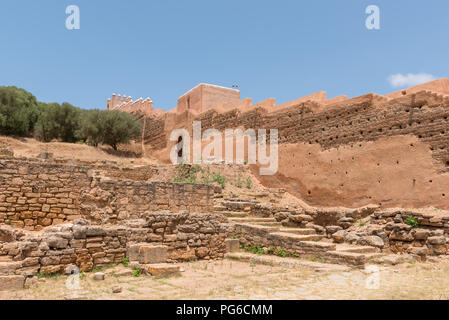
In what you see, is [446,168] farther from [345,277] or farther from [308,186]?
[345,277]

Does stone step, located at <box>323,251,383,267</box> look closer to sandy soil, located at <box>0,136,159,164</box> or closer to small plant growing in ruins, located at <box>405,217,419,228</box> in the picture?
small plant growing in ruins, located at <box>405,217,419,228</box>

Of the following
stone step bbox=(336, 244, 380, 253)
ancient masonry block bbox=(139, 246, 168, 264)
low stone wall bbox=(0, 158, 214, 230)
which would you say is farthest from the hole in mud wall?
ancient masonry block bbox=(139, 246, 168, 264)

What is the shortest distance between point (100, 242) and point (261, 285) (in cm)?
291

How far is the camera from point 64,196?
374 inches

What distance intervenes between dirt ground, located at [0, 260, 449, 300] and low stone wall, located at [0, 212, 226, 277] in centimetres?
30

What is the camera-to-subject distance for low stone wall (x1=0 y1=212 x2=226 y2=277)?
566 cm

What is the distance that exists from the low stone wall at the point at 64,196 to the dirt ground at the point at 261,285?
9.88 ft

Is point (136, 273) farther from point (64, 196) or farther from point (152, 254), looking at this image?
point (64, 196)

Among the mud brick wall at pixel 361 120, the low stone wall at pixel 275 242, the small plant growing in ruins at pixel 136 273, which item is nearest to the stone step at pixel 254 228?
the low stone wall at pixel 275 242

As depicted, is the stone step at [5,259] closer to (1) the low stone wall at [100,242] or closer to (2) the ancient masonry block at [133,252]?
(1) the low stone wall at [100,242]

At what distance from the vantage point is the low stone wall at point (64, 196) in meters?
8.84

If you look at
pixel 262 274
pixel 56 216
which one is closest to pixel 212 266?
pixel 262 274

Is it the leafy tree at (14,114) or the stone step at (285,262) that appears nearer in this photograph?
the stone step at (285,262)
